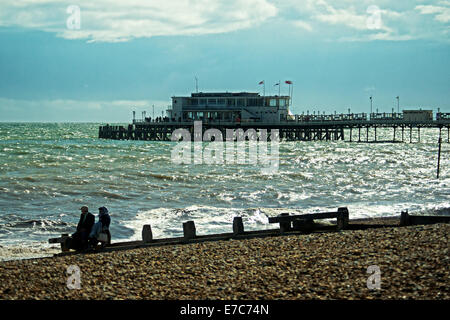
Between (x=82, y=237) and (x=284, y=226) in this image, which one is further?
(x=284, y=226)

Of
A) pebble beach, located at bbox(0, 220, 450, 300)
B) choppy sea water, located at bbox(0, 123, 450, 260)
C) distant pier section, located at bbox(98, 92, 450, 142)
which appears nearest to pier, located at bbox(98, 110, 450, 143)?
distant pier section, located at bbox(98, 92, 450, 142)

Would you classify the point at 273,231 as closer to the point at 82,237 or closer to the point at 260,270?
the point at 260,270

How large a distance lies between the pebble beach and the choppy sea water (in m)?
4.88

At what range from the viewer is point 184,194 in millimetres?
27891

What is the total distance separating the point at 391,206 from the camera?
23.1 meters

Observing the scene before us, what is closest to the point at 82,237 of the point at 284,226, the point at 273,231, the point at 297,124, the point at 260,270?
the point at 273,231

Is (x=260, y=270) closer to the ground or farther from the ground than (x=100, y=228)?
closer to the ground

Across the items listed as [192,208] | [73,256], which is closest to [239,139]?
[192,208]

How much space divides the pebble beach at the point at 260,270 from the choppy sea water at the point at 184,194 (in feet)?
16.0

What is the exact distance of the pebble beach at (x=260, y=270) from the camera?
8523mm

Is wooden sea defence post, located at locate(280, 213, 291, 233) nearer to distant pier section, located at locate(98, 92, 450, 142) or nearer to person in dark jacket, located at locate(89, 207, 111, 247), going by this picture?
person in dark jacket, located at locate(89, 207, 111, 247)

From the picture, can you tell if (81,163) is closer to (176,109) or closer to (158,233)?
(158,233)

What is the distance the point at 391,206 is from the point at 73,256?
14404 millimetres

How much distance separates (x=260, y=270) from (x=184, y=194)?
718 inches
